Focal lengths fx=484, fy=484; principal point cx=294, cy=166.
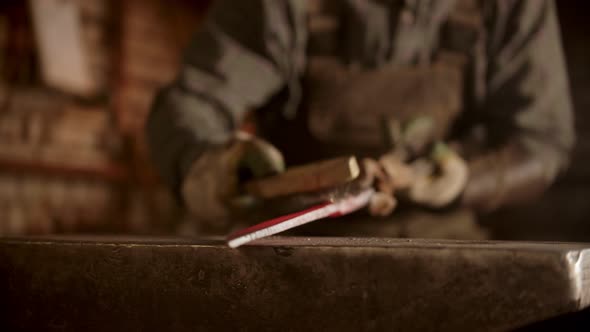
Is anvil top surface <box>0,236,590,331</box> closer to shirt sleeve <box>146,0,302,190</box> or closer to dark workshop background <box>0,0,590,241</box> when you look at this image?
shirt sleeve <box>146,0,302,190</box>

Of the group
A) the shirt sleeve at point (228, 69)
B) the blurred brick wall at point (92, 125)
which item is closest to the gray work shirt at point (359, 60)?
the shirt sleeve at point (228, 69)

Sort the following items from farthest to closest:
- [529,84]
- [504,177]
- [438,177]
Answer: [529,84]
[504,177]
[438,177]

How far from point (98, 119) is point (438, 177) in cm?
229

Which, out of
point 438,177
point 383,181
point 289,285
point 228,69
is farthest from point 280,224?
point 228,69

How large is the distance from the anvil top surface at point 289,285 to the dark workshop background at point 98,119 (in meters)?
1.85

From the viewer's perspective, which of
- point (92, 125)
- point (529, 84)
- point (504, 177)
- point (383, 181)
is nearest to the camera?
point (383, 181)

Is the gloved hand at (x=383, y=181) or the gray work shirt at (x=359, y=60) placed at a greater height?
the gray work shirt at (x=359, y=60)

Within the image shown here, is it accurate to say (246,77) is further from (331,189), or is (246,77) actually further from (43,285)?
(43,285)

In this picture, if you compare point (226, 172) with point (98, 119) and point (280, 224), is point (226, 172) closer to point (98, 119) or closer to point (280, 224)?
point (280, 224)

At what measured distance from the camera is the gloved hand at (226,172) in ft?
3.23

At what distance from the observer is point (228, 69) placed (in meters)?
1.37

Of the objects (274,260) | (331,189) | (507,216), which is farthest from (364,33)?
(507,216)

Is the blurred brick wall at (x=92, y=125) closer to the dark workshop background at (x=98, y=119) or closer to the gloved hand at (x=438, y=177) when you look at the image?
the dark workshop background at (x=98, y=119)

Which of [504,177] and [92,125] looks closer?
[504,177]
